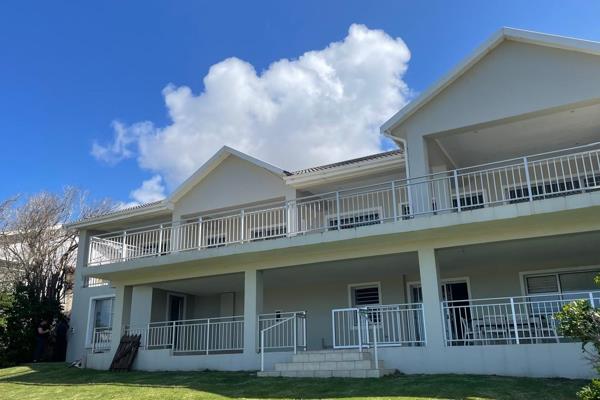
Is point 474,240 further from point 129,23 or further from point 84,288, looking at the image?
point 84,288

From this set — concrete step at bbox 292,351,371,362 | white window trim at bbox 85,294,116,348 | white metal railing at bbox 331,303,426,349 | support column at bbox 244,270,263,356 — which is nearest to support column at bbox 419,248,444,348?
white metal railing at bbox 331,303,426,349

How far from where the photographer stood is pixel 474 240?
39.6ft

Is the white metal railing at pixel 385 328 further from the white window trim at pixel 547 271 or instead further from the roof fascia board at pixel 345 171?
the roof fascia board at pixel 345 171

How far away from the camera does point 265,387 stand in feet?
34.9

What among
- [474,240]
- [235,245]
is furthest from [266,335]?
[474,240]

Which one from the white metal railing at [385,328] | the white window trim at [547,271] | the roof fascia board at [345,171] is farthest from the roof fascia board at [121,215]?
the white window trim at [547,271]

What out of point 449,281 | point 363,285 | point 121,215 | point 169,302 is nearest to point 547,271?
point 449,281

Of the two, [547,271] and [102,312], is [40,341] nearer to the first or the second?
[102,312]

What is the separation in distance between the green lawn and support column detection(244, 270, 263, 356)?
0.99 m

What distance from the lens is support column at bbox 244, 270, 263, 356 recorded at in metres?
14.2

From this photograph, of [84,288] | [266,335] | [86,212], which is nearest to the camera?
[266,335]

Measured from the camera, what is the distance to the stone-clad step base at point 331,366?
11.1 meters

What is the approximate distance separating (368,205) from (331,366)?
5.03m

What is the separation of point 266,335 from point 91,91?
10.5m
